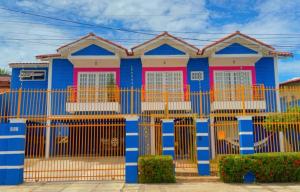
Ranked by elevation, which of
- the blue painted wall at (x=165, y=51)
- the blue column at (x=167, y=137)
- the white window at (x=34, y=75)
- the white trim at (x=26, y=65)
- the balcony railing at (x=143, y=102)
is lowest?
the blue column at (x=167, y=137)

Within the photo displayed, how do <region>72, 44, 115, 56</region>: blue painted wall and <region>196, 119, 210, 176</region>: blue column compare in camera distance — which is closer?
<region>196, 119, 210, 176</region>: blue column

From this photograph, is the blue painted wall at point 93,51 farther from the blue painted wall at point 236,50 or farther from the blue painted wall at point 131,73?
the blue painted wall at point 236,50

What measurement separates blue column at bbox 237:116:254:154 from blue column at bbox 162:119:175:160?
252 centimetres

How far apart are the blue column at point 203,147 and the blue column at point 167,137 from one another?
98cm

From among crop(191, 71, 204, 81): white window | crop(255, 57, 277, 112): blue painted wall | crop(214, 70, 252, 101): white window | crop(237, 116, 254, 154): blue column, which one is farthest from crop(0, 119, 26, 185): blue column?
crop(255, 57, 277, 112): blue painted wall

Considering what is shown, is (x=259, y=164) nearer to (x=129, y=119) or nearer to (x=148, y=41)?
(x=129, y=119)

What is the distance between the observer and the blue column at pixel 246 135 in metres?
11.1

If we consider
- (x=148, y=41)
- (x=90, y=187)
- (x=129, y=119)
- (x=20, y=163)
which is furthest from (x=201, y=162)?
(x=148, y=41)

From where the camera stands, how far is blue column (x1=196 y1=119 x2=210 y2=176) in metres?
11.4

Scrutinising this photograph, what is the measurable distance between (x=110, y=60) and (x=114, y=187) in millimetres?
10837

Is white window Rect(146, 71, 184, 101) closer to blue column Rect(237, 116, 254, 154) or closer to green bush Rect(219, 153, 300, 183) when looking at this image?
blue column Rect(237, 116, 254, 154)

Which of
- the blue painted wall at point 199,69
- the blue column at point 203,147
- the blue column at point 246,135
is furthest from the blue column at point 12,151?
the blue painted wall at point 199,69

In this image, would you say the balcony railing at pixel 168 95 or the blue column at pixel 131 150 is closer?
the blue column at pixel 131 150

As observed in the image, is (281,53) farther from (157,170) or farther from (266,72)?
(157,170)
